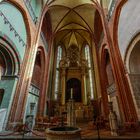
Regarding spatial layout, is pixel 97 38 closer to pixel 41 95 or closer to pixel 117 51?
pixel 117 51

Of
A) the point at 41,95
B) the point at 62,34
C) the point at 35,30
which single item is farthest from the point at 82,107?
the point at 62,34

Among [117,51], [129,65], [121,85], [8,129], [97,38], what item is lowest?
[8,129]

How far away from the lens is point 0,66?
24.3 feet

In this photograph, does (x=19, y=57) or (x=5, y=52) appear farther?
(x=19, y=57)

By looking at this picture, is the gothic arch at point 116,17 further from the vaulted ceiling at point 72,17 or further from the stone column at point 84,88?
the stone column at point 84,88

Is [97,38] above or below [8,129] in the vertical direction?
above

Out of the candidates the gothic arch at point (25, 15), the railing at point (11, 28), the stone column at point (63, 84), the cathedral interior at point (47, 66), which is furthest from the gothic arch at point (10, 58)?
the stone column at point (63, 84)

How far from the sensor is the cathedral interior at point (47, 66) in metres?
6.04

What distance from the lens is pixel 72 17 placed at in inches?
553

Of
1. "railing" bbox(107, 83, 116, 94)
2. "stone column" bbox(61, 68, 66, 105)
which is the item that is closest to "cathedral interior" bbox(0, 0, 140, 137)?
"stone column" bbox(61, 68, 66, 105)

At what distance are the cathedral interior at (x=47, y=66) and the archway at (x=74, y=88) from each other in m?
0.14

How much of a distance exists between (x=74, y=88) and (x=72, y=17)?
871 cm

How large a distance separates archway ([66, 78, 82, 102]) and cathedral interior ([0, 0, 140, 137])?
0.14 m

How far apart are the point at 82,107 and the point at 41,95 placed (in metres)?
4.64
